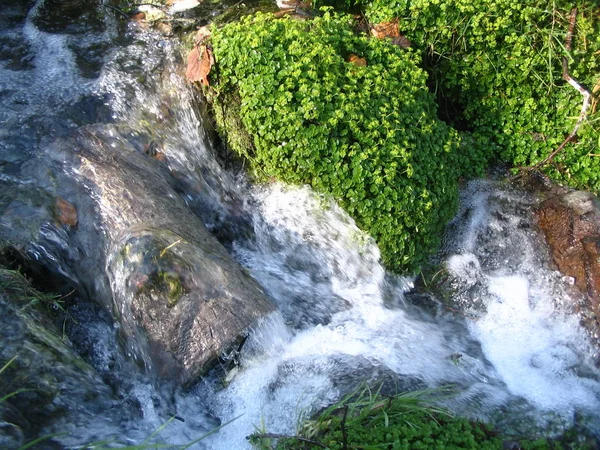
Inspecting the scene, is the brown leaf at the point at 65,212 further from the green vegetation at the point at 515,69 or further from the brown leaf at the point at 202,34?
the green vegetation at the point at 515,69

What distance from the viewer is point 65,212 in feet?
12.7

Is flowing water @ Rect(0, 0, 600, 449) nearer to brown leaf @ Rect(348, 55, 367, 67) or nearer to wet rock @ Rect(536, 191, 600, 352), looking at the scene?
wet rock @ Rect(536, 191, 600, 352)

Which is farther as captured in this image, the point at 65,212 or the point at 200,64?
the point at 200,64

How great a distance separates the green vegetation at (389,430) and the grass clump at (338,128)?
1.41m

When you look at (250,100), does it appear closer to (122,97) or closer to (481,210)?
(122,97)

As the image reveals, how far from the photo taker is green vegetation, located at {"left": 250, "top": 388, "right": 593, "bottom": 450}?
2941 mm

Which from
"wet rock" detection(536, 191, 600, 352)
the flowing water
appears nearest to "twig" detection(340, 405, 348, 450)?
the flowing water

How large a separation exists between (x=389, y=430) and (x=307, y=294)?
56.4 inches

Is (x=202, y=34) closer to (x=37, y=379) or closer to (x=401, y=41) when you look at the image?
(x=401, y=41)

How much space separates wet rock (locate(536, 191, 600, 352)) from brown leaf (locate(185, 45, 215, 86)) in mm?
2993

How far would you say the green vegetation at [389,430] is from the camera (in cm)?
294

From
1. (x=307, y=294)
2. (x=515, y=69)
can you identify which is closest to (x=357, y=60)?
(x=515, y=69)

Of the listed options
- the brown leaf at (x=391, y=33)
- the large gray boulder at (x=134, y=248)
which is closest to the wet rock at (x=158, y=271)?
the large gray boulder at (x=134, y=248)

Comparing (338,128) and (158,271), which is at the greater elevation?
(338,128)
